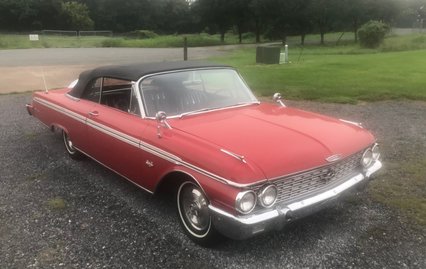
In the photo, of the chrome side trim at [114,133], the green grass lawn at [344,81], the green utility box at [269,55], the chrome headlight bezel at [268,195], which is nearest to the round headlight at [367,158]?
the chrome headlight bezel at [268,195]

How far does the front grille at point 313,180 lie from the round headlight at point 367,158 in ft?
0.50

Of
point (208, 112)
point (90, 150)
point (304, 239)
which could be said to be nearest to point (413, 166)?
point (304, 239)

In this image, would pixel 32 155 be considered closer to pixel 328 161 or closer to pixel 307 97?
pixel 328 161

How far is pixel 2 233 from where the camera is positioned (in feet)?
12.3

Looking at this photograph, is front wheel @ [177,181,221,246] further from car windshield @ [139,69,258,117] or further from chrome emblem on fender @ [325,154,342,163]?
chrome emblem on fender @ [325,154,342,163]

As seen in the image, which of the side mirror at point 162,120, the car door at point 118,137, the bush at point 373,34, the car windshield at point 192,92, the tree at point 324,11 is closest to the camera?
the side mirror at point 162,120

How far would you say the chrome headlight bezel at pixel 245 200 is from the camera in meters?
2.88

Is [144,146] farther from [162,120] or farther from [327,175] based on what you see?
[327,175]

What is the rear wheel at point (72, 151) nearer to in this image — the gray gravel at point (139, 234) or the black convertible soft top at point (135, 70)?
the gray gravel at point (139, 234)

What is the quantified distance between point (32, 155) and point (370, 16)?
1872 inches

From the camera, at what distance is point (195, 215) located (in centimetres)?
348

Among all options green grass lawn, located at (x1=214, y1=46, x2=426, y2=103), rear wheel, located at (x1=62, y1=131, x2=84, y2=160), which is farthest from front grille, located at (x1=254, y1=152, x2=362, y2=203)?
green grass lawn, located at (x1=214, y1=46, x2=426, y2=103)

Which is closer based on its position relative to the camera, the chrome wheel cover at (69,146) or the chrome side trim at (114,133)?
the chrome side trim at (114,133)

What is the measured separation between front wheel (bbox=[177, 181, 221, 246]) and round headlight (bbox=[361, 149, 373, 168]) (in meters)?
1.56
